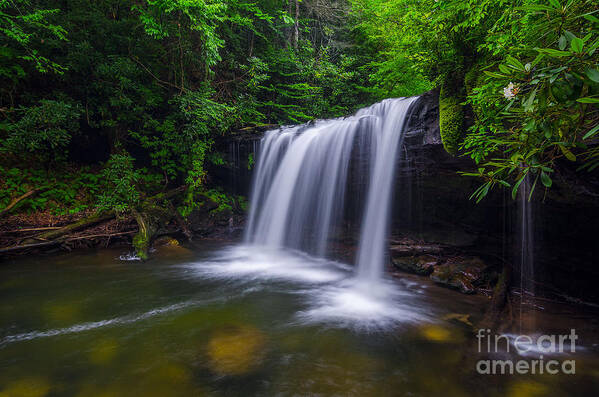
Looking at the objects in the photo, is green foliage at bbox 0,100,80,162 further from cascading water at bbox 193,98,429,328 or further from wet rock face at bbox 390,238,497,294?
wet rock face at bbox 390,238,497,294

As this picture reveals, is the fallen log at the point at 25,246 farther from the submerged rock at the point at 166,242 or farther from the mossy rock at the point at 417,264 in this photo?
the mossy rock at the point at 417,264

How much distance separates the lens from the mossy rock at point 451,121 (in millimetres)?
4242

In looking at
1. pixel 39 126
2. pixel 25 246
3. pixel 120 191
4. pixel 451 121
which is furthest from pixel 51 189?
pixel 451 121

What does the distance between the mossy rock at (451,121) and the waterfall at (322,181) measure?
0.79m

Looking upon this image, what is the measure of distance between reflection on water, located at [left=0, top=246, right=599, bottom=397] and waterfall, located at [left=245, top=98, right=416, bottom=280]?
52.6 inches

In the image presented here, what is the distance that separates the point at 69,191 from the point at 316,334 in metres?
8.47

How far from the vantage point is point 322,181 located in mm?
7059

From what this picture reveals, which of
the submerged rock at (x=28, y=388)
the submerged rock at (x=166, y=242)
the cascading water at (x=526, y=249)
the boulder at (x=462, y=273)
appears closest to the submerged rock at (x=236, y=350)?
the submerged rock at (x=28, y=388)

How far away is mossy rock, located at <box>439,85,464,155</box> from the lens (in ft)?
13.9

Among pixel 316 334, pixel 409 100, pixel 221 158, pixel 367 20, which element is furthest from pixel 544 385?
pixel 367 20

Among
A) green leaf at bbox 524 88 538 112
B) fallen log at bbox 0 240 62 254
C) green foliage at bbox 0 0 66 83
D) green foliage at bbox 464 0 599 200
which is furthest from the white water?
green foliage at bbox 0 0 66 83

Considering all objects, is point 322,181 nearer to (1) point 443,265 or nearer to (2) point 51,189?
(1) point 443,265

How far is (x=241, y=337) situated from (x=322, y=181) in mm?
4731

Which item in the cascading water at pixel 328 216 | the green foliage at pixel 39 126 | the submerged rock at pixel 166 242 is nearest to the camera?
the cascading water at pixel 328 216
